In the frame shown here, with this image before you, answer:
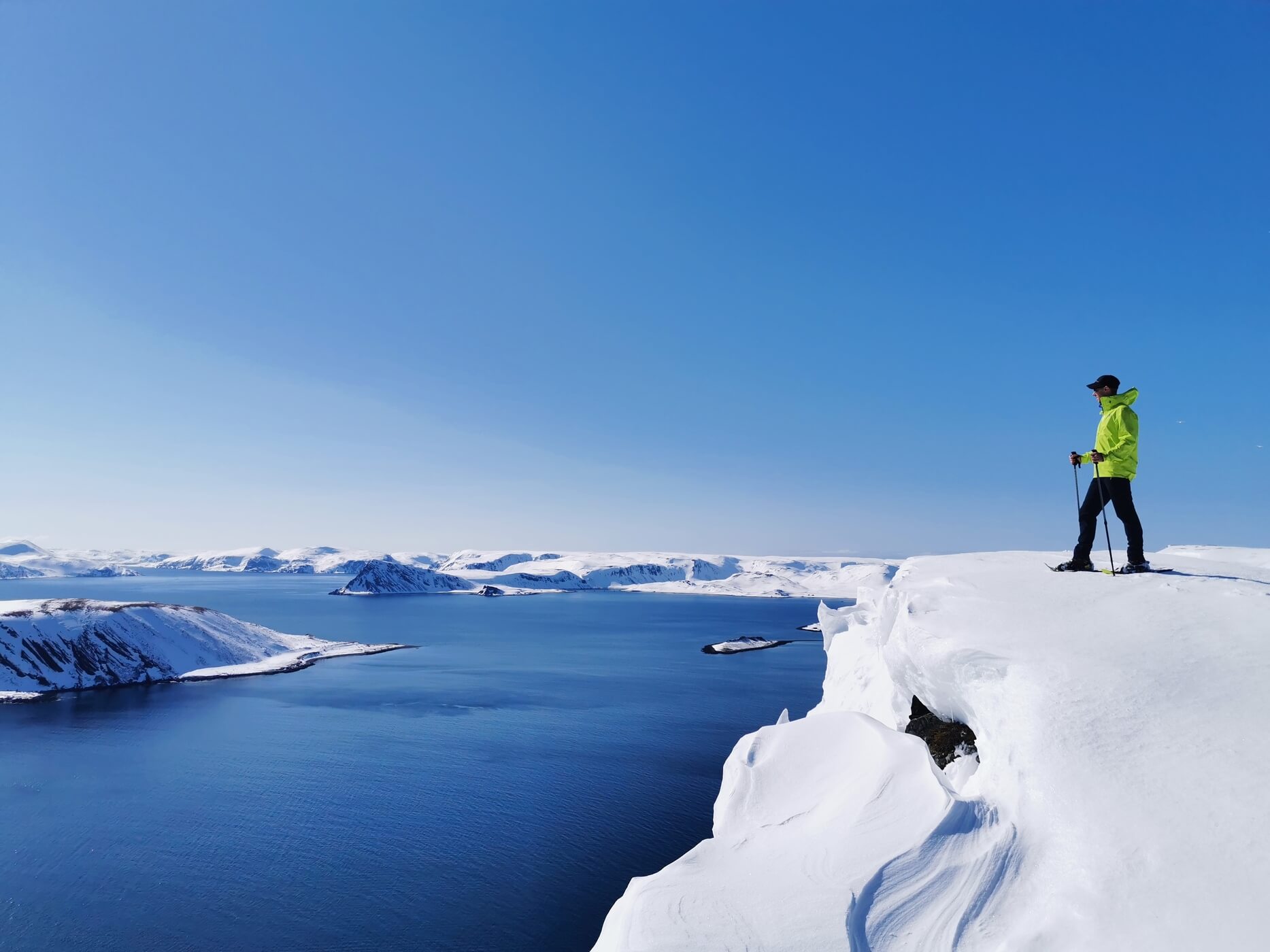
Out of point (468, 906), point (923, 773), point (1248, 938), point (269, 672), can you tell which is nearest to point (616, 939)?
point (923, 773)

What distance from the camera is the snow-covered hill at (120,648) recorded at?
4641 centimetres

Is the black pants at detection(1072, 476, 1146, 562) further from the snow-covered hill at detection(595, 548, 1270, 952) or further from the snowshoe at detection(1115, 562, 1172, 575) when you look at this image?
the snow-covered hill at detection(595, 548, 1270, 952)

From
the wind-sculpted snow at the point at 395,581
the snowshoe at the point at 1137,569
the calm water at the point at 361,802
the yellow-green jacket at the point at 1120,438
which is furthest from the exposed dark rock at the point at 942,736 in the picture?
the wind-sculpted snow at the point at 395,581

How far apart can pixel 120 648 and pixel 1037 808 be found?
66.8 meters

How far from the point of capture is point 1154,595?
7.13m

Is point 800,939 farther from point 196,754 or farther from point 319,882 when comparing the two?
point 196,754

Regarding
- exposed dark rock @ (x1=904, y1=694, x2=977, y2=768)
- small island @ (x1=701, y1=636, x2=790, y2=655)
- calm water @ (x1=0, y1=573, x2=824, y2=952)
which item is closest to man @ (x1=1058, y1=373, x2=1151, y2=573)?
exposed dark rock @ (x1=904, y1=694, x2=977, y2=768)

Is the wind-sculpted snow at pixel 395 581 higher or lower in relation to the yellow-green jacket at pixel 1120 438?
lower

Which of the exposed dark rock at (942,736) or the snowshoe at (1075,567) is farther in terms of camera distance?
the snowshoe at (1075,567)

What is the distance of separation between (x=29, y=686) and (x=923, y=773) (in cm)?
6248

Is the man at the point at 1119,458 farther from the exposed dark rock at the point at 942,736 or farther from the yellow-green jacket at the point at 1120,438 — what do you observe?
the exposed dark rock at the point at 942,736

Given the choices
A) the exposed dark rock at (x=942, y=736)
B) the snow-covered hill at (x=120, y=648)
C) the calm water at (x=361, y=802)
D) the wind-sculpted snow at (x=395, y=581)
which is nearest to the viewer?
the exposed dark rock at (x=942, y=736)

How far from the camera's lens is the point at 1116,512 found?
29.4 ft

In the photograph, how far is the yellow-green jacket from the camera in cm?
868
